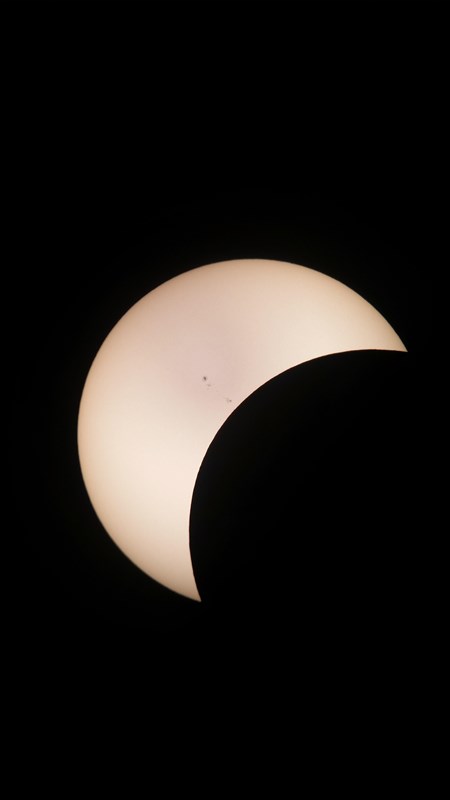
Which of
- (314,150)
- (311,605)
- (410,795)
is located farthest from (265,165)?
(410,795)

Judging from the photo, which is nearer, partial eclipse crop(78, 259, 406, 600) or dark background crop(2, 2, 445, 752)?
partial eclipse crop(78, 259, 406, 600)

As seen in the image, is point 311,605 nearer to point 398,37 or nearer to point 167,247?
point 167,247

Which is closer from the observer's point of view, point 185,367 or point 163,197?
point 185,367

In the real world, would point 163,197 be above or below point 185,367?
above

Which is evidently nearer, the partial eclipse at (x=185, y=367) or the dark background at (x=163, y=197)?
the partial eclipse at (x=185, y=367)
